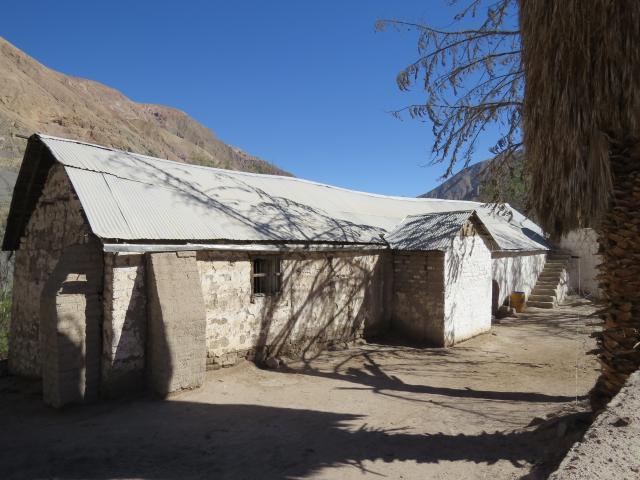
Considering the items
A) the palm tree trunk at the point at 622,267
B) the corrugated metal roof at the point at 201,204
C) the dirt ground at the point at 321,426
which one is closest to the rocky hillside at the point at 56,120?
the corrugated metal roof at the point at 201,204

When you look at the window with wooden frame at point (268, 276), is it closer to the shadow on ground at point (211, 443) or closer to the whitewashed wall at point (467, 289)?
the shadow on ground at point (211, 443)

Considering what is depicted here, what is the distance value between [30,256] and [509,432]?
32.4 ft

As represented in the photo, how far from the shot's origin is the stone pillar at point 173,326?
726 cm

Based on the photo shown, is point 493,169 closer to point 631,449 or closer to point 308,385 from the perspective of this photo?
point 308,385

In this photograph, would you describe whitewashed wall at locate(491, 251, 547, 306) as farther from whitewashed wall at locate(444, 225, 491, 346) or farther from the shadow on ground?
the shadow on ground

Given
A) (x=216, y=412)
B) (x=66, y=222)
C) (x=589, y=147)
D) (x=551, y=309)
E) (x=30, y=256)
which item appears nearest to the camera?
(x=589, y=147)

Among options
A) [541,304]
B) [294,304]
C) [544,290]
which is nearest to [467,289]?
[294,304]

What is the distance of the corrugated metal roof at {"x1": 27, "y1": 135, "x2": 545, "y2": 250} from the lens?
7828mm

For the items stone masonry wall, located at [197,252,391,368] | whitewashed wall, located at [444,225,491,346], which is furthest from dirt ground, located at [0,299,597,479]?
whitewashed wall, located at [444,225,491,346]

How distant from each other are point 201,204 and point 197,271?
2.19m

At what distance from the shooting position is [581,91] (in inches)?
192

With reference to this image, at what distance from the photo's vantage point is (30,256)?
9234 mm

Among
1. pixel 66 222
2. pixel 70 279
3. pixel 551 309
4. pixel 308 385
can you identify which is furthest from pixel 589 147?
pixel 551 309

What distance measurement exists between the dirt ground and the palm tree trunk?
1.00 m
